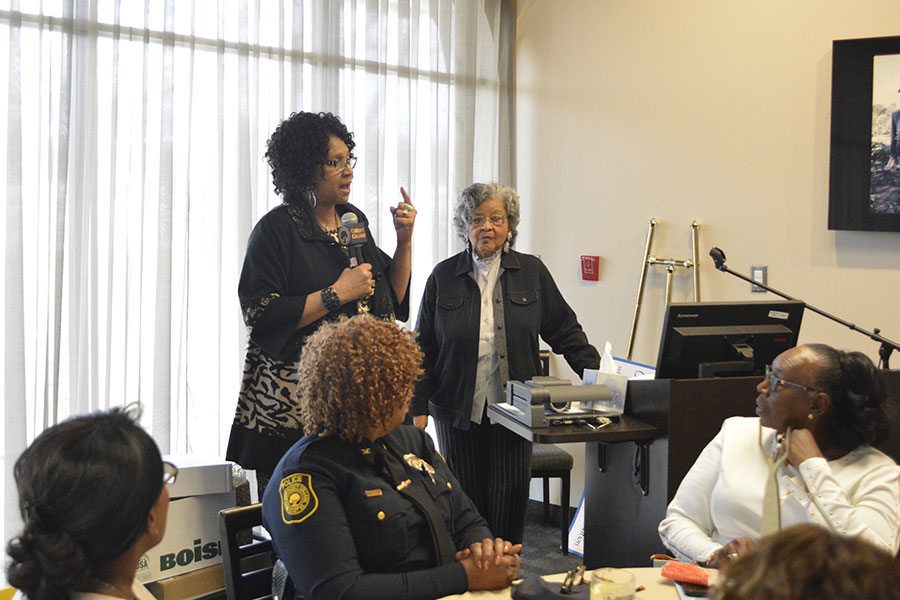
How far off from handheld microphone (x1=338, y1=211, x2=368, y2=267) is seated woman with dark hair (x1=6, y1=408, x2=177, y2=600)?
152cm

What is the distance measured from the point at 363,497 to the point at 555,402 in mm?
1011

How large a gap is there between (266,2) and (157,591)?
2.69 meters

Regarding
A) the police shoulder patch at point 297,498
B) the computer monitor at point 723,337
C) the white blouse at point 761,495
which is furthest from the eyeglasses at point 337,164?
the white blouse at point 761,495

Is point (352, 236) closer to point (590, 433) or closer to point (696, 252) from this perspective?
point (590, 433)

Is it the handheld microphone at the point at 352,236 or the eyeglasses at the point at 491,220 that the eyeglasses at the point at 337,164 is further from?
the eyeglasses at the point at 491,220

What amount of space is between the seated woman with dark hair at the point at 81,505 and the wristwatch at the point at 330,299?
52.8 inches

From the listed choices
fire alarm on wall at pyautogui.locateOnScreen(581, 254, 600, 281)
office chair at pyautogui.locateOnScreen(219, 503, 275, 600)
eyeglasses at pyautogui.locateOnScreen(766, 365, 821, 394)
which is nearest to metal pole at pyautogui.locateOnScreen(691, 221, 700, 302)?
fire alarm on wall at pyautogui.locateOnScreen(581, 254, 600, 281)

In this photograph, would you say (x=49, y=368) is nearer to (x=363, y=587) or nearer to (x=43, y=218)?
(x=43, y=218)

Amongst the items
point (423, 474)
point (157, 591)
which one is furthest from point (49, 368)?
point (423, 474)

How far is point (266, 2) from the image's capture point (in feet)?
13.0

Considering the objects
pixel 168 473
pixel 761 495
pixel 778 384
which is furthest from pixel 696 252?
pixel 168 473

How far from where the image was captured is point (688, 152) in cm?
427

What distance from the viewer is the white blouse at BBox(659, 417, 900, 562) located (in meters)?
1.84

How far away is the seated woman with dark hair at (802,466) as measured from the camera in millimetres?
1855
